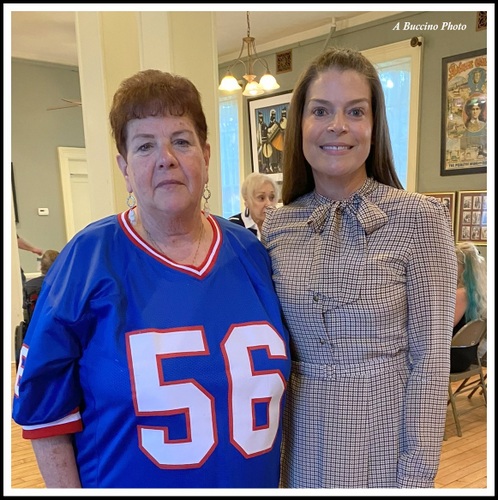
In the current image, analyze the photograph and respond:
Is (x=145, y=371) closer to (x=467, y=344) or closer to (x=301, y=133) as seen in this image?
(x=301, y=133)

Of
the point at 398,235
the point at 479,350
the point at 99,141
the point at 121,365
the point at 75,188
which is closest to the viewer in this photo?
the point at 121,365

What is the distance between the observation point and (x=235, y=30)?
516 centimetres

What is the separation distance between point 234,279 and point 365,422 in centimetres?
41

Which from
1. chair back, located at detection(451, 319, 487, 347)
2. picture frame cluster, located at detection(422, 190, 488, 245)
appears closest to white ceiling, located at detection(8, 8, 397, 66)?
picture frame cluster, located at detection(422, 190, 488, 245)

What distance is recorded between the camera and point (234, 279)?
3.54ft

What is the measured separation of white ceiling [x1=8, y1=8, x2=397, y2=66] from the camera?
460 cm

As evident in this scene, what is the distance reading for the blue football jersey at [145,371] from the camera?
0.95 m

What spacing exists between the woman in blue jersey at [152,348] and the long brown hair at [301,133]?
259 mm

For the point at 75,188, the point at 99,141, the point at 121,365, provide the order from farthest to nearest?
1. the point at 75,188
2. the point at 99,141
3. the point at 121,365

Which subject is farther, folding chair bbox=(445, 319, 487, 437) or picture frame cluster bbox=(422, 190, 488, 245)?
picture frame cluster bbox=(422, 190, 488, 245)

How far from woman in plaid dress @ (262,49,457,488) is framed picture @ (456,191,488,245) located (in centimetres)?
359

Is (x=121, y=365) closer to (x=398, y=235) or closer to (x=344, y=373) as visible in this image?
(x=344, y=373)

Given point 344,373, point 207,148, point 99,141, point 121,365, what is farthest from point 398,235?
point 99,141

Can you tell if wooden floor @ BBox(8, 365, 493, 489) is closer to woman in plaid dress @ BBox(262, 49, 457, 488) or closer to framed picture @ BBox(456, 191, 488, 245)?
woman in plaid dress @ BBox(262, 49, 457, 488)
